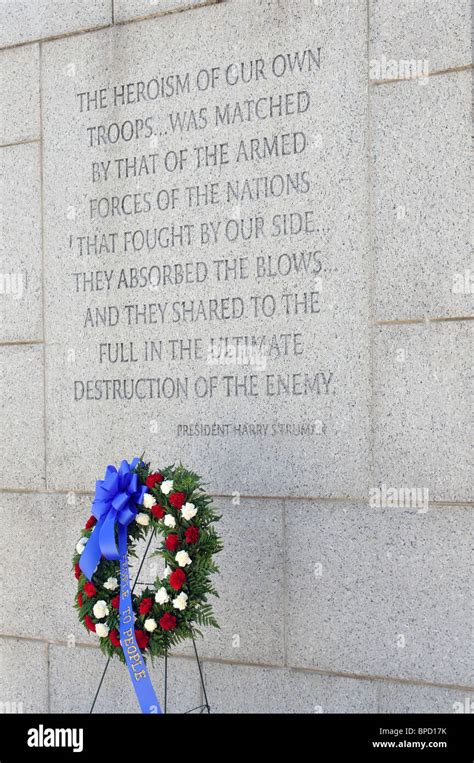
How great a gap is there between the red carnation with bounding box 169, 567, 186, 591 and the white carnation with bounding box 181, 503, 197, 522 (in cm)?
27

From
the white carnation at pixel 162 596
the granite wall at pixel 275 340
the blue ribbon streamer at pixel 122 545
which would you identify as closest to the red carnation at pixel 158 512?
the blue ribbon streamer at pixel 122 545

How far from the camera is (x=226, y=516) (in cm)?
670

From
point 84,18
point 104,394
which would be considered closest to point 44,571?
point 104,394

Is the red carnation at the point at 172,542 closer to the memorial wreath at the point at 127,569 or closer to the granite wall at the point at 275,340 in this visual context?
the memorial wreath at the point at 127,569

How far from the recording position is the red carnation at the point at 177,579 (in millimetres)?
5664

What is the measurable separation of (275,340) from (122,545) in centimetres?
151

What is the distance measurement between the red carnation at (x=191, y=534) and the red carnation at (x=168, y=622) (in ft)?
1.29

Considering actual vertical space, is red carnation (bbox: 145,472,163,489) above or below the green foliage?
above

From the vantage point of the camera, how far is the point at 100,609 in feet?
19.3

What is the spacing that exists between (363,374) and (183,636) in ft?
→ 5.63

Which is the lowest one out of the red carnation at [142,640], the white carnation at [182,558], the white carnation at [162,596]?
the red carnation at [142,640]

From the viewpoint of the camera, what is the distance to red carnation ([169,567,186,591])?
223 inches

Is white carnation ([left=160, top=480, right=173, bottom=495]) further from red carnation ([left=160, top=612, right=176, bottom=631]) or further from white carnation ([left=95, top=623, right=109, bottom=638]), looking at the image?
white carnation ([left=95, top=623, right=109, bottom=638])

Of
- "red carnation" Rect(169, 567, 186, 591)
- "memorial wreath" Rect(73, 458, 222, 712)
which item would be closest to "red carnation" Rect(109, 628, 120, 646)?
"memorial wreath" Rect(73, 458, 222, 712)
